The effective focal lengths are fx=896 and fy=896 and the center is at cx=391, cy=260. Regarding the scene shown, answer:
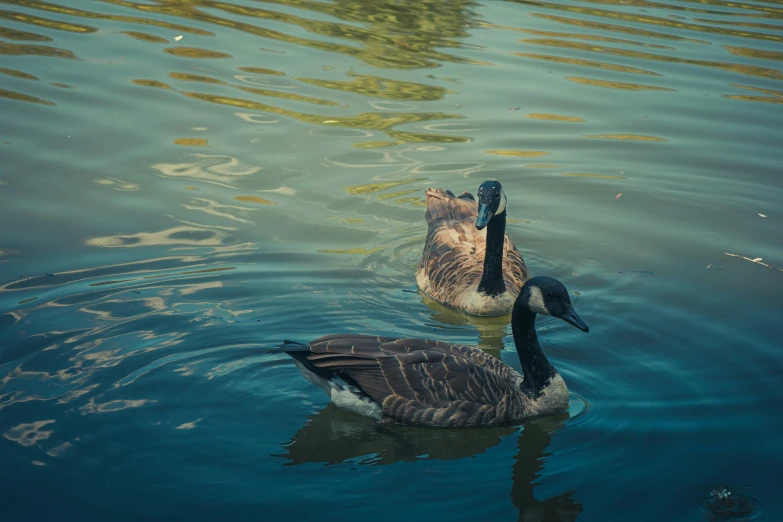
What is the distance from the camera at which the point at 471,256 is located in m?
11.5

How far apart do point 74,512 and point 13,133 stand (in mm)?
8720

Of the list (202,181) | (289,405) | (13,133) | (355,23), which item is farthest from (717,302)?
(355,23)

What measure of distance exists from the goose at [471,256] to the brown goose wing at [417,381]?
2463 millimetres

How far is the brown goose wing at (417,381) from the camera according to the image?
25.0ft

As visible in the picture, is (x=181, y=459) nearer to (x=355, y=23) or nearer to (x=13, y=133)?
(x=13, y=133)

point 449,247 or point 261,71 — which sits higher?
point 261,71

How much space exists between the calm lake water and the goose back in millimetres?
201

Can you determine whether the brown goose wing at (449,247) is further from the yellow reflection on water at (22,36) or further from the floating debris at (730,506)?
the yellow reflection on water at (22,36)

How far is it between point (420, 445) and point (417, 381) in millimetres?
571

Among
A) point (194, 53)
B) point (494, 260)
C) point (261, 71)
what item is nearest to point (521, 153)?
point (494, 260)

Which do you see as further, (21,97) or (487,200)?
(21,97)

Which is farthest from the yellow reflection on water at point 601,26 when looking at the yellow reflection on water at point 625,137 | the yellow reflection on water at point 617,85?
the yellow reflection on water at point 625,137

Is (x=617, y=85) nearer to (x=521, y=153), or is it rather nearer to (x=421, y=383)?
(x=521, y=153)

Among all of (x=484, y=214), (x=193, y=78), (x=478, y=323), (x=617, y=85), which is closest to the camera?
(x=484, y=214)
